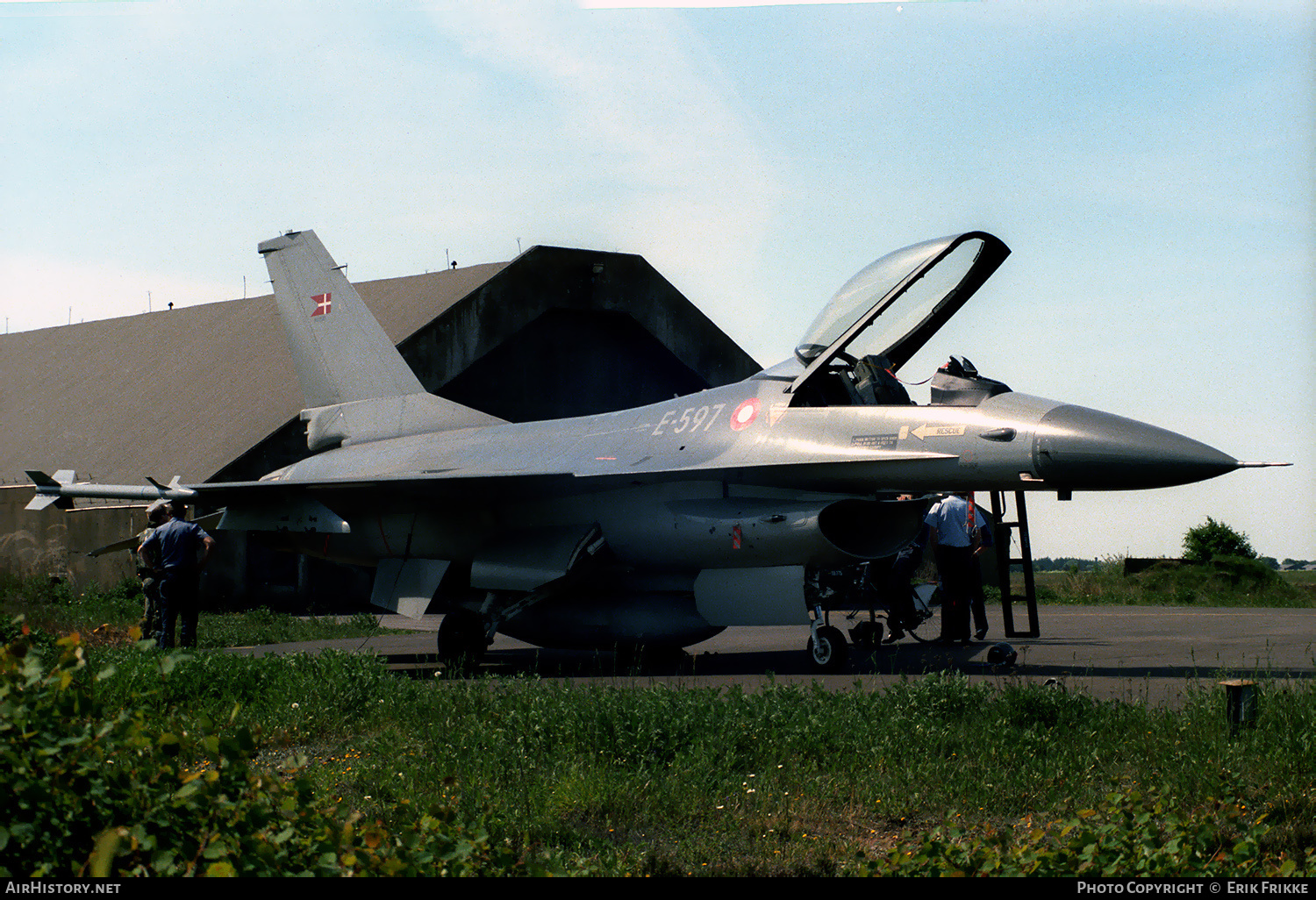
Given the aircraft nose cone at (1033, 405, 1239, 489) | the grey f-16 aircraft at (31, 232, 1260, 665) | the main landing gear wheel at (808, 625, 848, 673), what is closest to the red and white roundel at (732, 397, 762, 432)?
the grey f-16 aircraft at (31, 232, 1260, 665)

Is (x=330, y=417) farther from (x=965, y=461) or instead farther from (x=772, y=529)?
(x=965, y=461)

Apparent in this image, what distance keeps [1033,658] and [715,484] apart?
143 inches

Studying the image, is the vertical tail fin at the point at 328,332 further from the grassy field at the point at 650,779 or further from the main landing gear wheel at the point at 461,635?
the grassy field at the point at 650,779

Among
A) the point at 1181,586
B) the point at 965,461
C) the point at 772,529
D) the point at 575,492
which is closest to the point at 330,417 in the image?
the point at 575,492

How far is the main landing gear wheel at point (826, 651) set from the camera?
10547 mm

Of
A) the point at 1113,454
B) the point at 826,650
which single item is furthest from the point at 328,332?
the point at 1113,454

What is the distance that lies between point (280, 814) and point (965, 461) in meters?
7.17

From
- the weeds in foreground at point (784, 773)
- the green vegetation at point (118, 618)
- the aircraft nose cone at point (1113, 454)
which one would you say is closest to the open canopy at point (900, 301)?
the aircraft nose cone at point (1113, 454)

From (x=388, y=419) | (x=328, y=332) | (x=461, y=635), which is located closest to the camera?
(x=461, y=635)

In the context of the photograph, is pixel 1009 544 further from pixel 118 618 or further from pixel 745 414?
pixel 118 618

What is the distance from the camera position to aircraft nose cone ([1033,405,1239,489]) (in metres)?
8.75

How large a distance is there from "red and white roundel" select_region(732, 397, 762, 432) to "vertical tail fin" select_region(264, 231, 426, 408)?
5566mm

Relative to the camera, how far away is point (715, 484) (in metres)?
11.0

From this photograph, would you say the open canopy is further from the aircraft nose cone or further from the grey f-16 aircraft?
the aircraft nose cone
